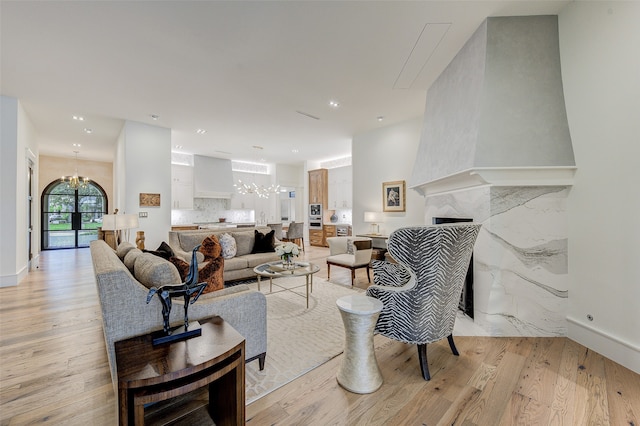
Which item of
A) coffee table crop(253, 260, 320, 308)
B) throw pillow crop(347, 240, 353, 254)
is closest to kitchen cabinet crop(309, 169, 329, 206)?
throw pillow crop(347, 240, 353, 254)

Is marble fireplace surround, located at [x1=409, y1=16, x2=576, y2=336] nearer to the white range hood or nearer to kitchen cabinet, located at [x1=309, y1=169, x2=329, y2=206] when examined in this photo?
kitchen cabinet, located at [x1=309, y1=169, x2=329, y2=206]

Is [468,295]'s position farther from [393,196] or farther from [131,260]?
[131,260]

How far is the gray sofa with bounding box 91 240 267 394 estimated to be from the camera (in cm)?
145

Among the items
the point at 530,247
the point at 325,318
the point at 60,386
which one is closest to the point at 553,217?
the point at 530,247

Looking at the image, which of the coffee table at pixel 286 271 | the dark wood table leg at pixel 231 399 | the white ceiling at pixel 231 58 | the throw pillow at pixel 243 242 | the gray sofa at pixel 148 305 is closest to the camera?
the dark wood table leg at pixel 231 399

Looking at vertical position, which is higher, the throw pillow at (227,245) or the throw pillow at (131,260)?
the throw pillow at (131,260)

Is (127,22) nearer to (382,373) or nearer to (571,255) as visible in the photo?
(382,373)

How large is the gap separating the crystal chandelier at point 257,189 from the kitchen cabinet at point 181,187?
4.97ft

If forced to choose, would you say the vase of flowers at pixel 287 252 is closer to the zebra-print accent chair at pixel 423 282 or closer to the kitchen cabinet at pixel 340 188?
the zebra-print accent chair at pixel 423 282

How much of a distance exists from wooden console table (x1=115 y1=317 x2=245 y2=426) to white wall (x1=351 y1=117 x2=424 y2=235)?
4.49 m

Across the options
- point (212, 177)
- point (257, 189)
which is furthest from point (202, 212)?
point (257, 189)

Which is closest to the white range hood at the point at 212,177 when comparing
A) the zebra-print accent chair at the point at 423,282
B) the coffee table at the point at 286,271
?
the coffee table at the point at 286,271

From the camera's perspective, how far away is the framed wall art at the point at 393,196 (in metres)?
5.43

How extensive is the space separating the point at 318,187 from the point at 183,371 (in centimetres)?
811
